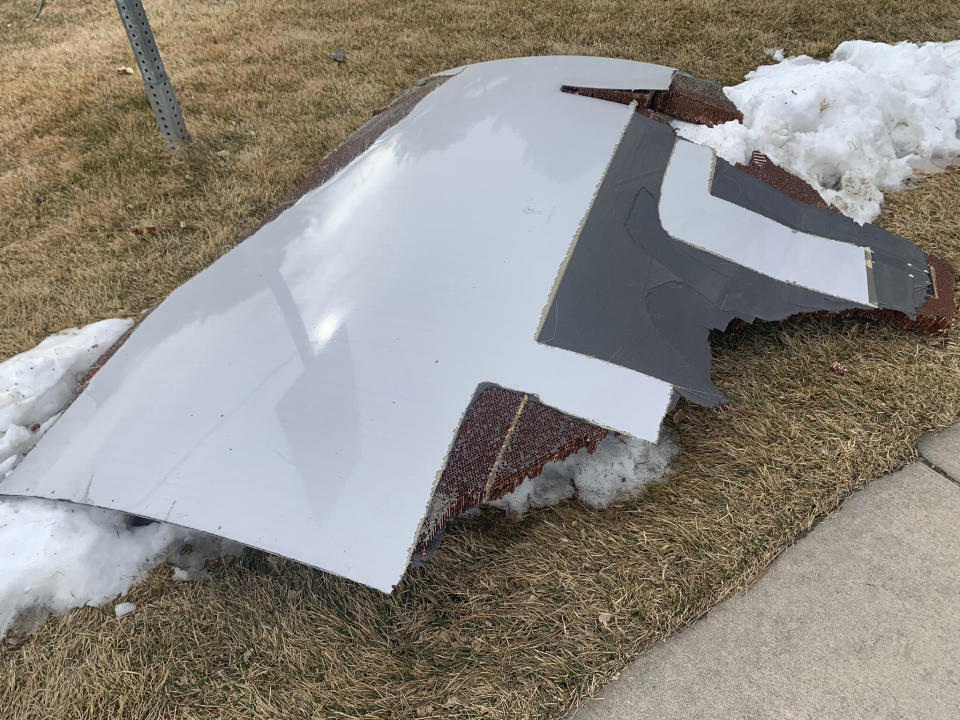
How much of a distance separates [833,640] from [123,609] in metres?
1.67

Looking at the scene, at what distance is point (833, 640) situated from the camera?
132 centimetres

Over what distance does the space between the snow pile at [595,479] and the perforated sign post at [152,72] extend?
2.69 meters

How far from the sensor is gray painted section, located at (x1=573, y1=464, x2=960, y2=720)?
123cm

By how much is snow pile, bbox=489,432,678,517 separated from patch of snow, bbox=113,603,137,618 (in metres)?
0.93

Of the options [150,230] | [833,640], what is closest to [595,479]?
[833,640]

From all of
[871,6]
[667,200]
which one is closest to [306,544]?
[667,200]

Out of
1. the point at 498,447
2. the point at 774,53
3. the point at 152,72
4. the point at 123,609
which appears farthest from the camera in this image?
the point at 774,53

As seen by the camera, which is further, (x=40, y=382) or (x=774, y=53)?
(x=774, y=53)

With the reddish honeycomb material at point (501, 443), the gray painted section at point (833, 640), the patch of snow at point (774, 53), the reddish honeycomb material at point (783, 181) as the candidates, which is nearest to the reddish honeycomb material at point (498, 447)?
the reddish honeycomb material at point (501, 443)

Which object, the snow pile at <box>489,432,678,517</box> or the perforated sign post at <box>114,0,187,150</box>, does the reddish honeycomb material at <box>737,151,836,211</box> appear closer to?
the snow pile at <box>489,432,678,517</box>

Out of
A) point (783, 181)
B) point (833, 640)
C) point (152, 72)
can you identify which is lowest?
point (833, 640)

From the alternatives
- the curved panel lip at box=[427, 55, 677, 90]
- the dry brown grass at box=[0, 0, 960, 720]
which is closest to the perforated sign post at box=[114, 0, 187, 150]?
the dry brown grass at box=[0, 0, 960, 720]

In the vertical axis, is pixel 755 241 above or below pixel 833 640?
above

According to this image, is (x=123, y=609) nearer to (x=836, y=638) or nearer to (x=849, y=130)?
(x=836, y=638)
